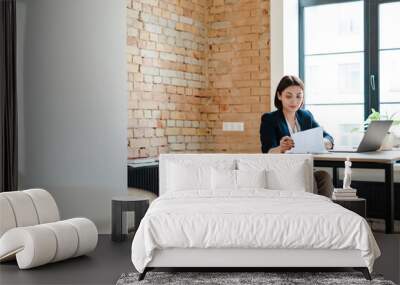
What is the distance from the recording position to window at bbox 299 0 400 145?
675 cm

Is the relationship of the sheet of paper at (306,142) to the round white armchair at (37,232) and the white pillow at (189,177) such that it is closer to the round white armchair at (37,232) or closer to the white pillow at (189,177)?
the white pillow at (189,177)

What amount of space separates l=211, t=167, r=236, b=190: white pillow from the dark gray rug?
3.43 feet

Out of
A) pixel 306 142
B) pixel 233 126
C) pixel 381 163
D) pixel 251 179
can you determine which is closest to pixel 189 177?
pixel 251 179

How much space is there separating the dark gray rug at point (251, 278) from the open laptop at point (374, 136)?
1.93m

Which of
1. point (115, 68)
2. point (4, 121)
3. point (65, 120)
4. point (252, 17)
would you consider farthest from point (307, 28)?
point (4, 121)

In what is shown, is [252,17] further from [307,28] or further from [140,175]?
[140,175]

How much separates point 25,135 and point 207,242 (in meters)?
2.20

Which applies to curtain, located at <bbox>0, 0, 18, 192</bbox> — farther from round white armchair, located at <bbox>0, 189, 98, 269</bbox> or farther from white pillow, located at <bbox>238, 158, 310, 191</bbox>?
white pillow, located at <bbox>238, 158, 310, 191</bbox>

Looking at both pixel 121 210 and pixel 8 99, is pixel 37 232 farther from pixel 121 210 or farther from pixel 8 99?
pixel 8 99

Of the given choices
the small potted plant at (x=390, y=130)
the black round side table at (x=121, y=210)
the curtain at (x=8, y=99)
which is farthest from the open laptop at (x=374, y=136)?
the curtain at (x=8, y=99)

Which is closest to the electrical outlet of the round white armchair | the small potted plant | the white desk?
the small potted plant

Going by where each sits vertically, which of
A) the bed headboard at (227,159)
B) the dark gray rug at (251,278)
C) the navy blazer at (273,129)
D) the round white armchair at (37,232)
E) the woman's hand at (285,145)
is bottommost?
the dark gray rug at (251,278)

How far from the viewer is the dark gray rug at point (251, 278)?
3836 mm

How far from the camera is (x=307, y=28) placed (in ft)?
23.7
